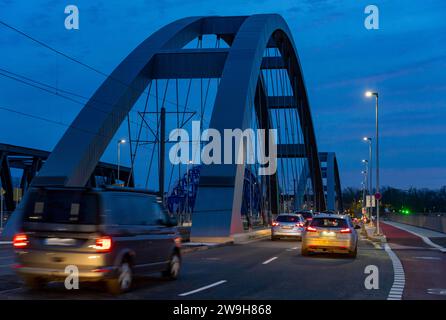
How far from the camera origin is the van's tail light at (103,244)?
1134 cm

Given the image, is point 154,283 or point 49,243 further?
point 154,283

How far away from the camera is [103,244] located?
11383 millimetres

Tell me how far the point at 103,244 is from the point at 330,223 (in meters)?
12.3

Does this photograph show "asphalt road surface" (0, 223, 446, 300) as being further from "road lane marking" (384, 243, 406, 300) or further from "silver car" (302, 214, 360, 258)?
"silver car" (302, 214, 360, 258)

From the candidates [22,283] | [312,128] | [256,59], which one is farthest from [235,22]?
[22,283]

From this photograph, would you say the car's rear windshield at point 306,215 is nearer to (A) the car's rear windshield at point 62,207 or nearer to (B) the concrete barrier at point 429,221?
(B) the concrete barrier at point 429,221

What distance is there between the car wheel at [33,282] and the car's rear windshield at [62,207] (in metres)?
1.09

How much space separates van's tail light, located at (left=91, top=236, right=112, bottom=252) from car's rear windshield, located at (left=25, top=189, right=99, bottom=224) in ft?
1.11

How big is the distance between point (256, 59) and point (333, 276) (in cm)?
2226

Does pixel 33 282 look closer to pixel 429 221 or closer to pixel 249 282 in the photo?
pixel 249 282

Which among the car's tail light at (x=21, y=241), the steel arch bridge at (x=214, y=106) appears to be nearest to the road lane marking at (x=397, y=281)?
→ the car's tail light at (x=21, y=241)
